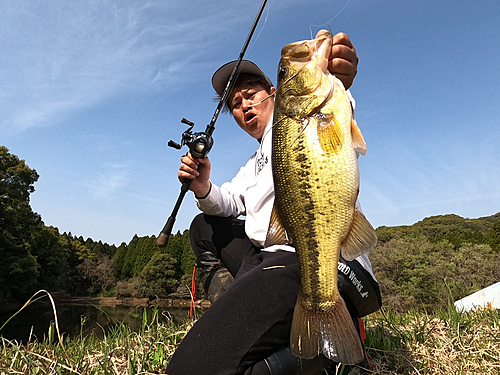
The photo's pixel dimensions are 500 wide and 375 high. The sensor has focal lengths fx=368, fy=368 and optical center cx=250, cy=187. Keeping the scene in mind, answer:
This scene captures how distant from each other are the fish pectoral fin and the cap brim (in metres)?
2.54

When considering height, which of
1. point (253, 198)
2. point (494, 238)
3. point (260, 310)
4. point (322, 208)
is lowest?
point (260, 310)

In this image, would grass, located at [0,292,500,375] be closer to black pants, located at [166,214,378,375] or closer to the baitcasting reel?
black pants, located at [166,214,378,375]

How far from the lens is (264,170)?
10.5 feet

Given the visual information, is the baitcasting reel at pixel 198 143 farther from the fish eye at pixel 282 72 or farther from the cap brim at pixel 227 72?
the fish eye at pixel 282 72

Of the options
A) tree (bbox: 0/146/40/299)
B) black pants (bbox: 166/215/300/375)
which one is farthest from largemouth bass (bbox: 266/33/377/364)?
tree (bbox: 0/146/40/299)

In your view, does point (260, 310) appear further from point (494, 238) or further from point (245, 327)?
point (494, 238)

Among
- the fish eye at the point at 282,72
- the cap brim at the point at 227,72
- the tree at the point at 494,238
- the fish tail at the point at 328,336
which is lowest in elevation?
the fish tail at the point at 328,336

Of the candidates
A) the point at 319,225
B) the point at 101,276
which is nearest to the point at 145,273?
the point at 101,276

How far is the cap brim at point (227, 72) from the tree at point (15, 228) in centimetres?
3504

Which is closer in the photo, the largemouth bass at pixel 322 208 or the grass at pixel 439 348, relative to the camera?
the largemouth bass at pixel 322 208

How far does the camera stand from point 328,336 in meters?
1.95

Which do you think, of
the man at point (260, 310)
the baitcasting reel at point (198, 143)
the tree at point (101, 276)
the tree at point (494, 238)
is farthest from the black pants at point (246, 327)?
the tree at point (494, 238)

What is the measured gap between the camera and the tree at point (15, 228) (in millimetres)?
32906

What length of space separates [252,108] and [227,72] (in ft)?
2.87
